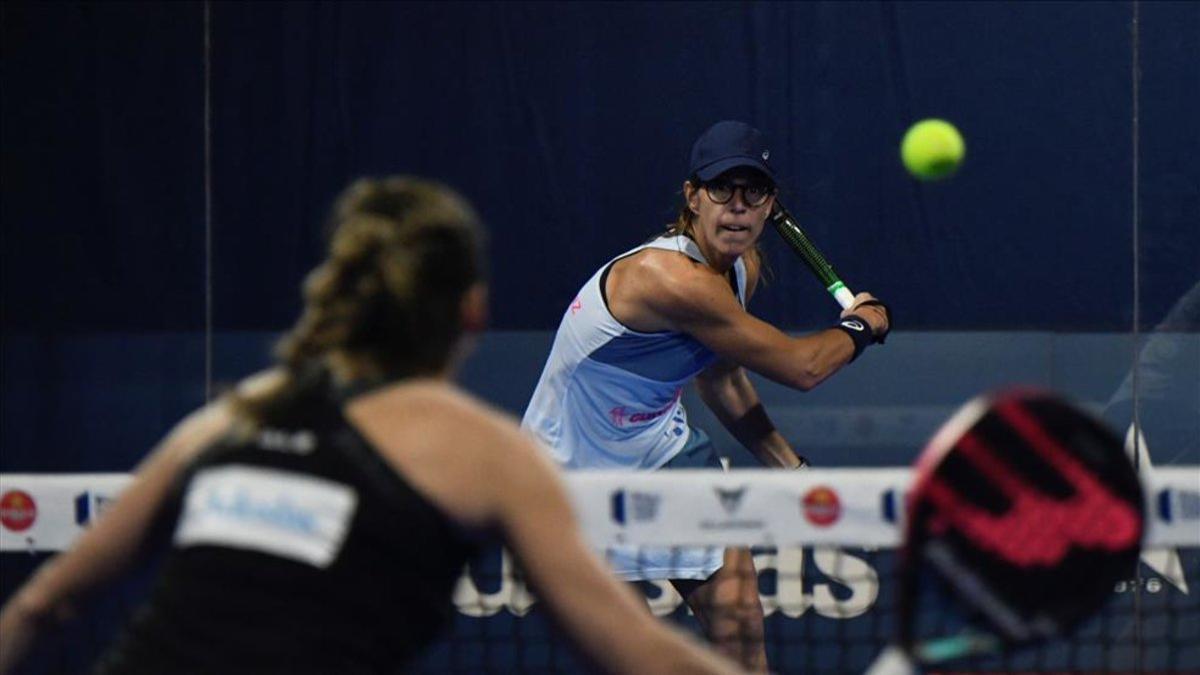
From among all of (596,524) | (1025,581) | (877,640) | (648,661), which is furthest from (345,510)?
(877,640)

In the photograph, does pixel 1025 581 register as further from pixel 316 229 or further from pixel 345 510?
pixel 316 229

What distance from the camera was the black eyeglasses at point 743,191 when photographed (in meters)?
5.03

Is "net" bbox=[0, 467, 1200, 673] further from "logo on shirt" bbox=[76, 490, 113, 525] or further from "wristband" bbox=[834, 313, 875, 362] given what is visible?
"logo on shirt" bbox=[76, 490, 113, 525]

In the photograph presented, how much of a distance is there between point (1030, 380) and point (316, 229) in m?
2.07

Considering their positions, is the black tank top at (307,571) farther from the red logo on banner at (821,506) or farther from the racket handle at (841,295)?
the racket handle at (841,295)

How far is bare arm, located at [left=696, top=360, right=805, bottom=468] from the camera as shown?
5.30 m

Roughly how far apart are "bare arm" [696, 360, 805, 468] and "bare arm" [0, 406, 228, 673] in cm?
299

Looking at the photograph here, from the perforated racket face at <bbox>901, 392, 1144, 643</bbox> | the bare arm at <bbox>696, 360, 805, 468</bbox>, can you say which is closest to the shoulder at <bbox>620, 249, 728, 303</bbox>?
the bare arm at <bbox>696, 360, 805, 468</bbox>

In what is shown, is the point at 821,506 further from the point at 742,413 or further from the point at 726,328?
the point at 742,413

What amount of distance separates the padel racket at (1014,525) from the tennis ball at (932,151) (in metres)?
3.18

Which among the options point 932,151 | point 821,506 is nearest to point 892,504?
point 821,506

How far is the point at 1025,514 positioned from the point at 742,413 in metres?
2.97

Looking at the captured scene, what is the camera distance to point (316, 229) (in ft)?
20.1

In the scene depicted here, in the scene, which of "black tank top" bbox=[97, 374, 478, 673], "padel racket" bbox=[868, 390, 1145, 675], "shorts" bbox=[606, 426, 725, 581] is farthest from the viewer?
"shorts" bbox=[606, 426, 725, 581]
